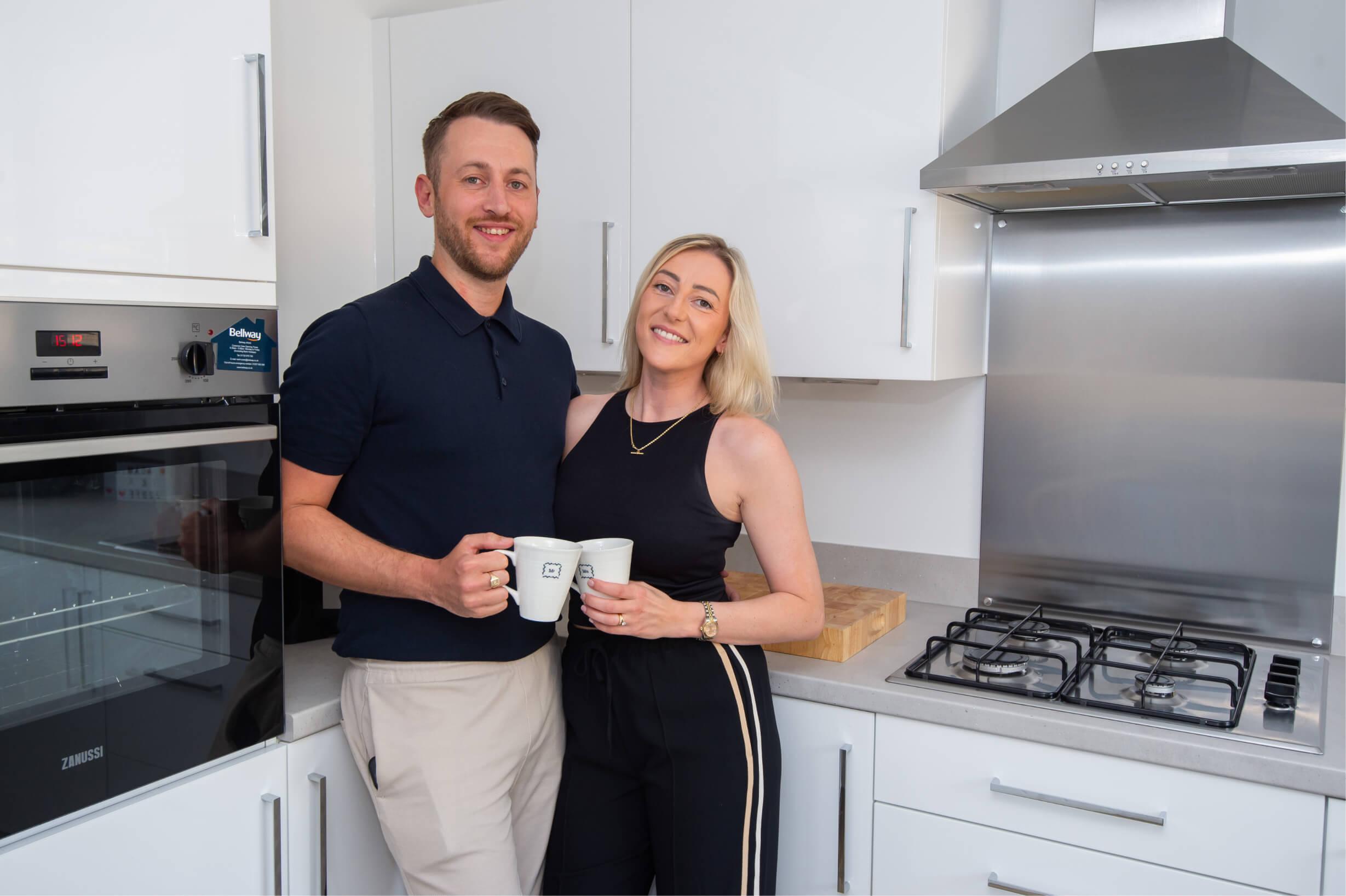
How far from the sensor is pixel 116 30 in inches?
50.0

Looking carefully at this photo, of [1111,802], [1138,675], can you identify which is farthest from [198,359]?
[1138,675]

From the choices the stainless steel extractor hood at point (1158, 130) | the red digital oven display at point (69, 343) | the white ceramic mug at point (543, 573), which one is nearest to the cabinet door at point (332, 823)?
the white ceramic mug at point (543, 573)

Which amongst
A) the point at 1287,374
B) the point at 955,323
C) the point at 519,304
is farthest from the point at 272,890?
the point at 1287,374

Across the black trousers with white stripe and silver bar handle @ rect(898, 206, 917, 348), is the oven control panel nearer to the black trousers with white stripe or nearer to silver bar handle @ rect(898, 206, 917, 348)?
the black trousers with white stripe

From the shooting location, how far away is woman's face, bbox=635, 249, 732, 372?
5.34 feet

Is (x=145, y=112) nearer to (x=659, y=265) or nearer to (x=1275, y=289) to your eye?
(x=659, y=265)

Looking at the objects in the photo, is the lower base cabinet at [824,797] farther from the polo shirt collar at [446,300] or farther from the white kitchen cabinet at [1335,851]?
the polo shirt collar at [446,300]

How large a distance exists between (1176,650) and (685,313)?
1068 millimetres

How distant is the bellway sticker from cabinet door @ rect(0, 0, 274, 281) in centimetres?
7

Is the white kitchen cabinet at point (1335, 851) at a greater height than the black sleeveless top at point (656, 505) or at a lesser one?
lesser

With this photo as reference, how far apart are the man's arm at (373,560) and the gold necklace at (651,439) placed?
36 cm

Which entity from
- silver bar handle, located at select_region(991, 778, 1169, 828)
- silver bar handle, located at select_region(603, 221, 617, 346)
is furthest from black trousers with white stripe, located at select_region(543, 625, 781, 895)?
silver bar handle, located at select_region(603, 221, 617, 346)

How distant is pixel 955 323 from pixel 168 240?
4.53ft

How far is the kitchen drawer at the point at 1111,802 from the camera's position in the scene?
1.44m
